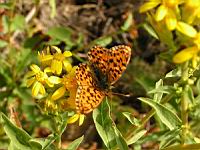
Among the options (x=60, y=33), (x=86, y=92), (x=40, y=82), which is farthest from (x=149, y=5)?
(x=60, y=33)

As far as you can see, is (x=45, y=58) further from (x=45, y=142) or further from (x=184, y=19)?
(x=184, y=19)

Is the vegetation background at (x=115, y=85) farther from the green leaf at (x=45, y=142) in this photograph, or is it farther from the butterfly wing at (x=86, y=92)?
the butterfly wing at (x=86, y=92)

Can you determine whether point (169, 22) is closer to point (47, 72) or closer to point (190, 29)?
point (190, 29)

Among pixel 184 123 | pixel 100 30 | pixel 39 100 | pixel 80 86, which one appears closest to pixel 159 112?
pixel 184 123

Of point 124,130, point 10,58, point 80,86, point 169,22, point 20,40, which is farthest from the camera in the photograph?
point 20,40

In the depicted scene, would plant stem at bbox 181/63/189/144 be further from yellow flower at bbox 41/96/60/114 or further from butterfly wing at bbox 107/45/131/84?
yellow flower at bbox 41/96/60/114

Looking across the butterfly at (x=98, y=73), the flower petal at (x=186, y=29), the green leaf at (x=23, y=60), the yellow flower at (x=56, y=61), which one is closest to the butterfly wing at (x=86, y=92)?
the butterfly at (x=98, y=73)
